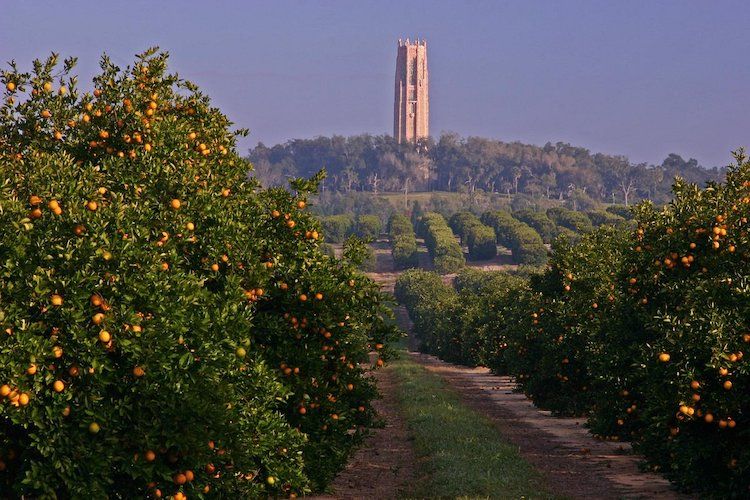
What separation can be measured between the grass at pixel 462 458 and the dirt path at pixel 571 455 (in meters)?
0.61

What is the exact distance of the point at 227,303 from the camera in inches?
536

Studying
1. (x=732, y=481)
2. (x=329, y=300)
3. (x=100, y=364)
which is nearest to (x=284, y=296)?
(x=329, y=300)

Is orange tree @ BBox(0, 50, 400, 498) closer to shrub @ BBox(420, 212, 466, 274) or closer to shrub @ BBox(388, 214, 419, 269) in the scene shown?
shrub @ BBox(420, 212, 466, 274)

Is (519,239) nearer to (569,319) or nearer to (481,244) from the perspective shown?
(481,244)

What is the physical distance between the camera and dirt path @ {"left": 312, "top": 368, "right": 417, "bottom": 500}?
20.0 m

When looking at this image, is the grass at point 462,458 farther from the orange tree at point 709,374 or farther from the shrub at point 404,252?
the shrub at point 404,252

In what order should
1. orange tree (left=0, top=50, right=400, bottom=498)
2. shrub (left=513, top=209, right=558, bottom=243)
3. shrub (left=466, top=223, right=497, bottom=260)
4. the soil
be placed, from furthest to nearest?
1. shrub (left=513, top=209, right=558, bottom=243)
2. shrub (left=466, top=223, right=497, bottom=260)
3. the soil
4. orange tree (left=0, top=50, right=400, bottom=498)

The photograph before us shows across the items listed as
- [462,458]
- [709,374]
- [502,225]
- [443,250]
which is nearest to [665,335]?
[709,374]

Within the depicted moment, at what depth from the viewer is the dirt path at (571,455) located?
68.1ft

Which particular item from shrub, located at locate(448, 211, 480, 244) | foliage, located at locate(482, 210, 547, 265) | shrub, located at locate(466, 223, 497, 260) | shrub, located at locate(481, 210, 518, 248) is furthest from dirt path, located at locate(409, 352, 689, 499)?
shrub, located at locate(448, 211, 480, 244)

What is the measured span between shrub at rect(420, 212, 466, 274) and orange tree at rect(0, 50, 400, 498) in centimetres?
13606

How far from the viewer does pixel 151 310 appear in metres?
12.1

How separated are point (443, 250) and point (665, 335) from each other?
145 meters

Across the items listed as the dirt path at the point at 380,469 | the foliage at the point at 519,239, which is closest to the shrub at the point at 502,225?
the foliage at the point at 519,239
